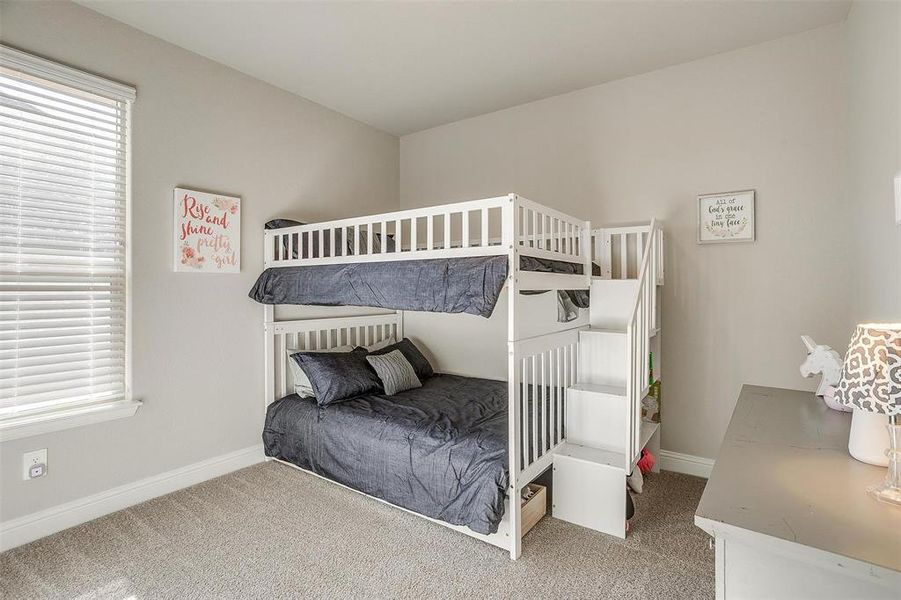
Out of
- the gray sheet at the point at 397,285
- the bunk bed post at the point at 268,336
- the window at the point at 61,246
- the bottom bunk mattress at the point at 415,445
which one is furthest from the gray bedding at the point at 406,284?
the window at the point at 61,246

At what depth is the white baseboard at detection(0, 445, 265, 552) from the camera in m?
2.01

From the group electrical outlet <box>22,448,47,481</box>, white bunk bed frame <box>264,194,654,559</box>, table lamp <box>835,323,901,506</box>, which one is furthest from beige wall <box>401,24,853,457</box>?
electrical outlet <box>22,448,47,481</box>

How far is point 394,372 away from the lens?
3025 mm

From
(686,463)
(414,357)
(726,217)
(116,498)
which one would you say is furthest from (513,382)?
(116,498)

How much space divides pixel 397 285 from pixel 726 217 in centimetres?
209

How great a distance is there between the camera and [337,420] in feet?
8.34

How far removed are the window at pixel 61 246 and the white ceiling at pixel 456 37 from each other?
0.54 m

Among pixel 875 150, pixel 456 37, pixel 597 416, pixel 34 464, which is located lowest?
pixel 34 464

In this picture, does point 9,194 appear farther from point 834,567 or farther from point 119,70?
point 834,567

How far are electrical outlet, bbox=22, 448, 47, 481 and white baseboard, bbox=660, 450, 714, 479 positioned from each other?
348cm

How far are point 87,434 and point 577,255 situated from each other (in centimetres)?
282

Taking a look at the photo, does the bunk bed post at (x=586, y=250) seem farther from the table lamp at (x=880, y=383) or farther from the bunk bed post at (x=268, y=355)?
the bunk bed post at (x=268, y=355)

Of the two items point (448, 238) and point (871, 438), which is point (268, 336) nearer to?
point (448, 238)

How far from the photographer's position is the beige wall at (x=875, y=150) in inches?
62.5
